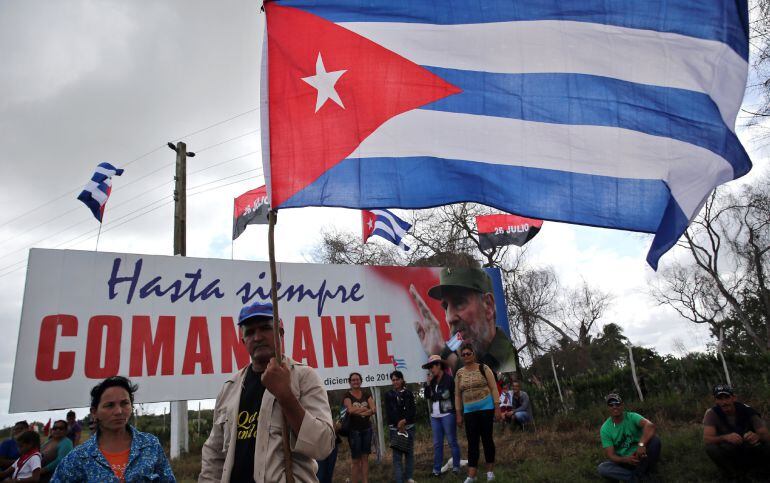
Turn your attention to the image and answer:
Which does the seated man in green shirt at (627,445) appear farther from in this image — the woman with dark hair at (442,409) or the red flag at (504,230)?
the red flag at (504,230)

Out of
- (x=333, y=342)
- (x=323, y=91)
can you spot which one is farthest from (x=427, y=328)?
(x=323, y=91)

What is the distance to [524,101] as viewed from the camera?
183 inches

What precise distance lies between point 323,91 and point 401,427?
586cm

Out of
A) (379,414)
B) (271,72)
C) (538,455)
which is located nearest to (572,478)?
(538,455)

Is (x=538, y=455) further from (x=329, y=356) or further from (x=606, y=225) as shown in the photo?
(x=606, y=225)

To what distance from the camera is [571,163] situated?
4.55 metres

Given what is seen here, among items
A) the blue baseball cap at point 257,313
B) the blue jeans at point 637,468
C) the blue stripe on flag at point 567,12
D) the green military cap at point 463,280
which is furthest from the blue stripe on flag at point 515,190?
the green military cap at point 463,280

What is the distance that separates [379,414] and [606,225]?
8234 millimetres

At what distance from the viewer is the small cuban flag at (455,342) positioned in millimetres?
13234

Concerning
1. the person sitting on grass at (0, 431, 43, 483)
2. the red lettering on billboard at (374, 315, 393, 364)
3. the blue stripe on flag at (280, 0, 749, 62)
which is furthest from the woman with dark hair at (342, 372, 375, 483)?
the blue stripe on flag at (280, 0, 749, 62)

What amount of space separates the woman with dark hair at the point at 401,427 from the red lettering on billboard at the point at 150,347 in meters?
4.07

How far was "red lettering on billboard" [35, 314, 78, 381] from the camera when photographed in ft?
30.2

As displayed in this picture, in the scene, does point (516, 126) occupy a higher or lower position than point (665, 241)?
higher

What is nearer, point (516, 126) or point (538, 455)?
point (516, 126)
